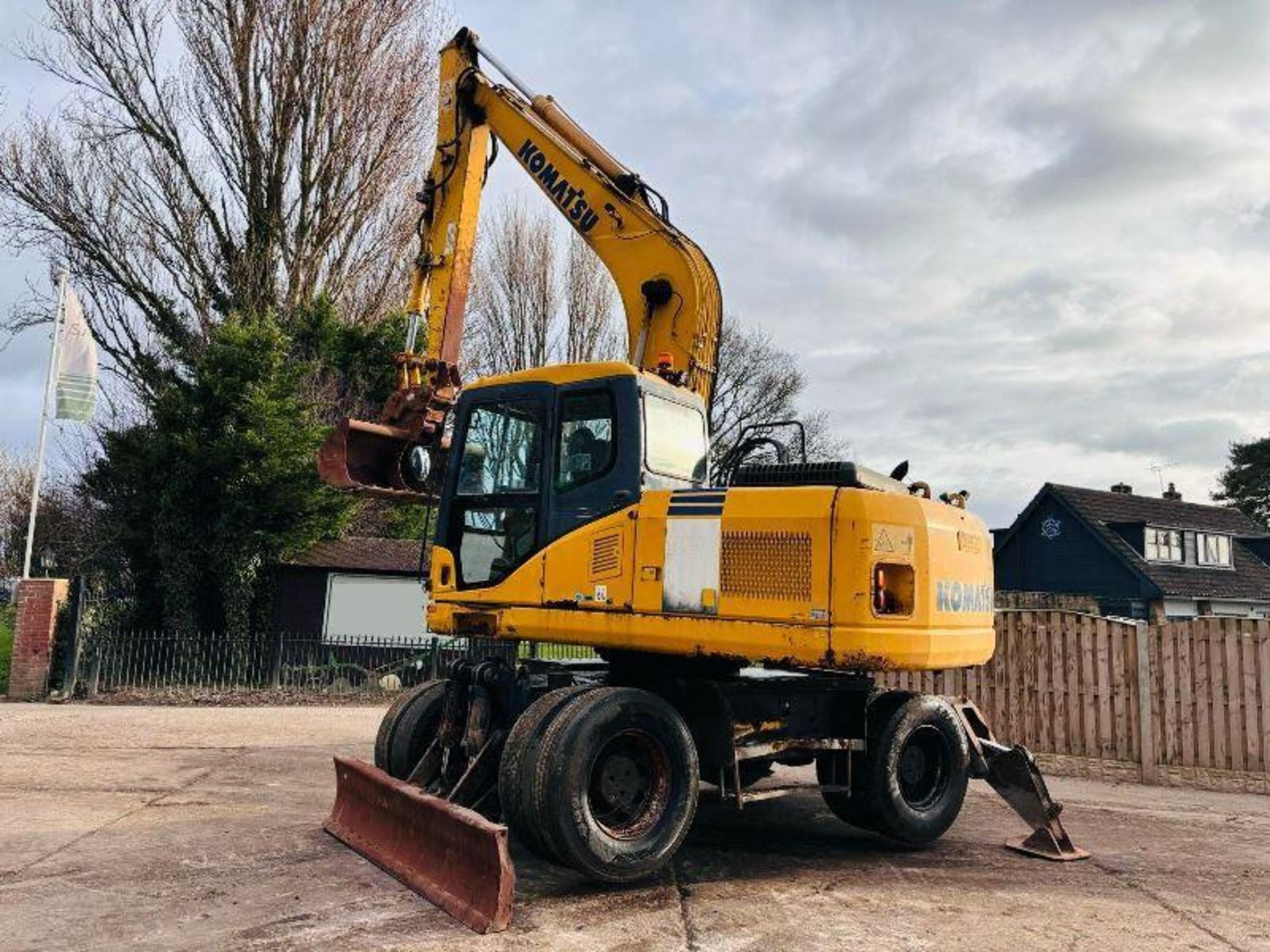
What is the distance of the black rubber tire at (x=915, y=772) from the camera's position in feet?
21.6

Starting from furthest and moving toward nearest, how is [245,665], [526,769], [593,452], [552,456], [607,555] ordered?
[245,665], [552,456], [593,452], [607,555], [526,769]

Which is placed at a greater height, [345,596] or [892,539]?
[892,539]

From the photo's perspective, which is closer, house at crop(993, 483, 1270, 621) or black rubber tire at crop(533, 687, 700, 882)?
black rubber tire at crop(533, 687, 700, 882)

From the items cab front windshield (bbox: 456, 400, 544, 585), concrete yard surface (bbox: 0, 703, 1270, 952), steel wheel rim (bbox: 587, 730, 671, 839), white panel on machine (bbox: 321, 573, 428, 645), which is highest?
cab front windshield (bbox: 456, 400, 544, 585)

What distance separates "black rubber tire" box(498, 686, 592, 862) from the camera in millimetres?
5238

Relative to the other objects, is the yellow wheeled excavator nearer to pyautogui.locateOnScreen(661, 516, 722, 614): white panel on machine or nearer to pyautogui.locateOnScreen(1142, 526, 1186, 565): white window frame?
pyautogui.locateOnScreen(661, 516, 722, 614): white panel on machine

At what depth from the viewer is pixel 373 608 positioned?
18.7 m

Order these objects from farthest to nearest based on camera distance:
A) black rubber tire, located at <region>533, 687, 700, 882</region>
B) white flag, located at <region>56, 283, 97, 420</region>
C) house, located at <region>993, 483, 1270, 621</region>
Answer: house, located at <region>993, 483, 1270, 621</region>, white flag, located at <region>56, 283, 97, 420</region>, black rubber tire, located at <region>533, 687, 700, 882</region>

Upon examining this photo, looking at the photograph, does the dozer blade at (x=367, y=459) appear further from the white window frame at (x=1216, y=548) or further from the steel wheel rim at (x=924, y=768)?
the white window frame at (x=1216, y=548)

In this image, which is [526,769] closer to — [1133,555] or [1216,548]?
[1133,555]

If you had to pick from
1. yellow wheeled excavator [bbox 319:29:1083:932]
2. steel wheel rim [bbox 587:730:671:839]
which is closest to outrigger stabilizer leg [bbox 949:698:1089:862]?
yellow wheeled excavator [bbox 319:29:1083:932]

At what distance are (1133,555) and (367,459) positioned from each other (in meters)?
29.6

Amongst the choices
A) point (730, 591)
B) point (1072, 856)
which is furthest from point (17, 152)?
point (1072, 856)

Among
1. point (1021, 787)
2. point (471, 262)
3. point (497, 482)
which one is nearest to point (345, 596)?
point (471, 262)
